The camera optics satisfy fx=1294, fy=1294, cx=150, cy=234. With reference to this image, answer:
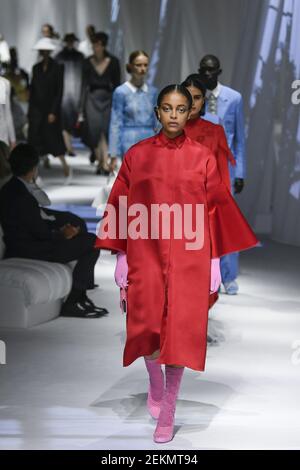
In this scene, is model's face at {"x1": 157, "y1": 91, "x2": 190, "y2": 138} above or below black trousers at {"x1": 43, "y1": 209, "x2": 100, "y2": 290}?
above

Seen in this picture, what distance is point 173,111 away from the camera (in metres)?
5.42

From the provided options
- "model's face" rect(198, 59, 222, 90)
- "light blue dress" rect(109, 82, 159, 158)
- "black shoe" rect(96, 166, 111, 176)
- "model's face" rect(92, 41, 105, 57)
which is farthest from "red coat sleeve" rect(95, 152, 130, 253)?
"black shoe" rect(96, 166, 111, 176)

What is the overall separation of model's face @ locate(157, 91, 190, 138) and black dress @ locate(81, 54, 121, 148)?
10.4 meters

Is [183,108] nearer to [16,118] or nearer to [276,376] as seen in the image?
[276,376]

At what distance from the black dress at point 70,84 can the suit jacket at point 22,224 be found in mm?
10895

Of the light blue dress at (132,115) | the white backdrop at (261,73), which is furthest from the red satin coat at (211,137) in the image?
the white backdrop at (261,73)

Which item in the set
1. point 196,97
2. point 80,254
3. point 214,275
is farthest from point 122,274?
point 80,254

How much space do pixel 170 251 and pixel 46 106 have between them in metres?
10.7

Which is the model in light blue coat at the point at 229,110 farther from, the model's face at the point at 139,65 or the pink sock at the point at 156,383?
the pink sock at the point at 156,383

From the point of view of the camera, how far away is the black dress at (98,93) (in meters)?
15.9

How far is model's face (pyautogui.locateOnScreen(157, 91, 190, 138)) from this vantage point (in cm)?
541

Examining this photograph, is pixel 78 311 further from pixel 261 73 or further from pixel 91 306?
pixel 261 73

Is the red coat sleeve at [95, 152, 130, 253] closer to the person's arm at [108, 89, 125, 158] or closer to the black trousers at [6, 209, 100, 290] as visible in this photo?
the black trousers at [6, 209, 100, 290]

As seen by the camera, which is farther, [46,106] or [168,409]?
[46,106]
